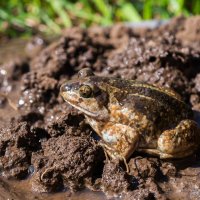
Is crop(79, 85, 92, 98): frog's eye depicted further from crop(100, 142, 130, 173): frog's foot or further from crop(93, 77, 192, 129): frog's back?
crop(100, 142, 130, 173): frog's foot

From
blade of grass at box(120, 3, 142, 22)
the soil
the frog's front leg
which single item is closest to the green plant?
blade of grass at box(120, 3, 142, 22)

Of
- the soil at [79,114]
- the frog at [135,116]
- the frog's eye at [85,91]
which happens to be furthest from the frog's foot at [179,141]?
the frog's eye at [85,91]

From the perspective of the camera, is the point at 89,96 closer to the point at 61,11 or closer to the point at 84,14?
the point at 84,14

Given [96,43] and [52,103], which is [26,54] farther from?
[52,103]

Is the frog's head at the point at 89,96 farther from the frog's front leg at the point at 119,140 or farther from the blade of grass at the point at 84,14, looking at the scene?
the blade of grass at the point at 84,14

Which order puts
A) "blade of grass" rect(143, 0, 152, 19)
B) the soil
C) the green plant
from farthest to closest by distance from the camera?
1. the green plant
2. "blade of grass" rect(143, 0, 152, 19)
3. the soil
